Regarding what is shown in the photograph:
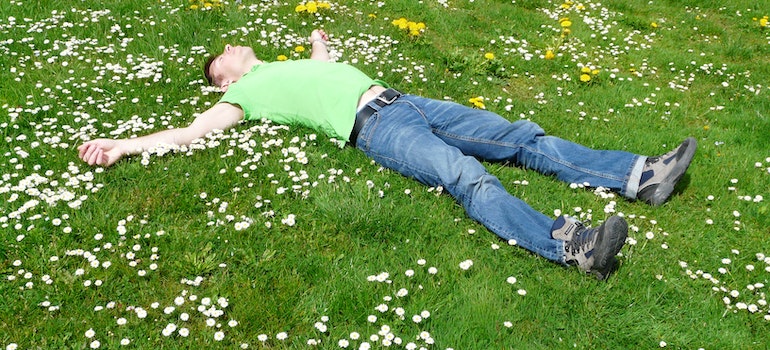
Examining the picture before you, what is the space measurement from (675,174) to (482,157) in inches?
60.9

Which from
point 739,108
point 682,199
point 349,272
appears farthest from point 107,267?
point 739,108

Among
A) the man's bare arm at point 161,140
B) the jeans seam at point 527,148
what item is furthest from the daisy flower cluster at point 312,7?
the jeans seam at point 527,148

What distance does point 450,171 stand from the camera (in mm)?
4922

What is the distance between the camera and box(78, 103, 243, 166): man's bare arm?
16.8ft

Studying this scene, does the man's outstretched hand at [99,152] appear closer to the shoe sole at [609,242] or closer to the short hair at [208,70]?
the short hair at [208,70]

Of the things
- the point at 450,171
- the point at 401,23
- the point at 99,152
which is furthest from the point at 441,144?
the point at 401,23

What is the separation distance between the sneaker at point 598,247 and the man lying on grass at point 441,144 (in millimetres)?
15

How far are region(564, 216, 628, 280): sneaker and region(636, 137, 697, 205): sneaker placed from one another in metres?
0.98

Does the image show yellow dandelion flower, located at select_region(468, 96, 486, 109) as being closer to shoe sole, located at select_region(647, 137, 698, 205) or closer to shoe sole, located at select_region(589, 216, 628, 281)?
shoe sole, located at select_region(647, 137, 698, 205)

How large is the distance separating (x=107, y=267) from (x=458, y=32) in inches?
230

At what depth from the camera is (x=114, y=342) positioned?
3635mm

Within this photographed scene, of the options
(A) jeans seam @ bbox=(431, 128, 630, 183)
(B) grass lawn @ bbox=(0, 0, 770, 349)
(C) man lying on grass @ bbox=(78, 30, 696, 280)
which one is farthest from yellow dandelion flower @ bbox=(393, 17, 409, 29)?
(A) jeans seam @ bbox=(431, 128, 630, 183)

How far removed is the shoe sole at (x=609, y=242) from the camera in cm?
409

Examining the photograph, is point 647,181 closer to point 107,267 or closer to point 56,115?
point 107,267
